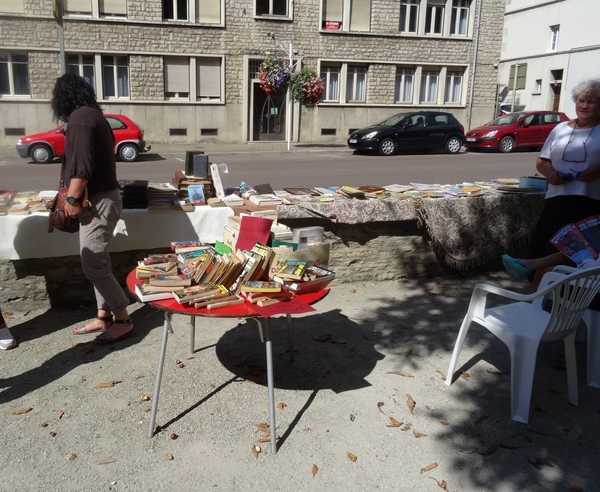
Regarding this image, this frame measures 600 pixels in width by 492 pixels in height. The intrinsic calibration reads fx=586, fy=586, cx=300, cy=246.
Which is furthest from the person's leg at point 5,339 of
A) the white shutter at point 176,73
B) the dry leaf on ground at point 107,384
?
the white shutter at point 176,73

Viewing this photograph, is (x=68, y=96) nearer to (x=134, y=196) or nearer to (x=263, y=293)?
(x=134, y=196)

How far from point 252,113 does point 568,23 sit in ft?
65.5

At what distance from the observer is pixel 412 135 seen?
65.4ft

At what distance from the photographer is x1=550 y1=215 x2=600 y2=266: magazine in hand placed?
4.17 m

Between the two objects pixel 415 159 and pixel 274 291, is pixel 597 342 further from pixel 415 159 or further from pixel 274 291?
pixel 415 159

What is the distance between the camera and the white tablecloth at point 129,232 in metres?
4.61

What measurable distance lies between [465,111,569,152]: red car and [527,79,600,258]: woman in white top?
1733 cm

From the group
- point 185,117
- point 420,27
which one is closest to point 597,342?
point 185,117

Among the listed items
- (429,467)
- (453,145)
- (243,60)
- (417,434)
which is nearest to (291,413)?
(417,434)

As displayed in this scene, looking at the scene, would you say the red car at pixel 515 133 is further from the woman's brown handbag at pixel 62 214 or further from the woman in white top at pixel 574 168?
the woman's brown handbag at pixel 62 214

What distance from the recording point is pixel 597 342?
3863 mm

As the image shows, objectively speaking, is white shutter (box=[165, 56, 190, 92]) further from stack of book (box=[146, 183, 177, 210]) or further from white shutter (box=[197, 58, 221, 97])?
stack of book (box=[146, 183, 177, 210])

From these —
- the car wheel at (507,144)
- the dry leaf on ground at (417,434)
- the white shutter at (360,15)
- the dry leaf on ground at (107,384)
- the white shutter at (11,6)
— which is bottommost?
the dry leaf on ground at (107,384)

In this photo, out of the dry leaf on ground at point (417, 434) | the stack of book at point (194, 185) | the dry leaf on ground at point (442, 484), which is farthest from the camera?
the stack of book at point (194, 185)
